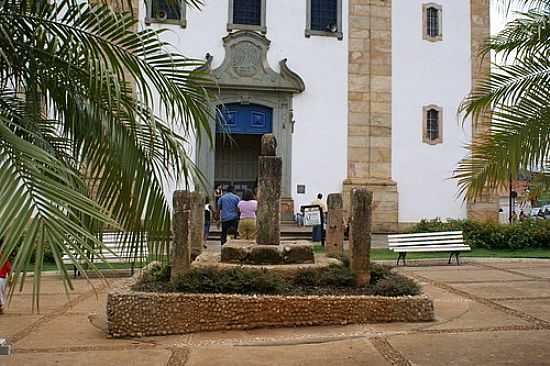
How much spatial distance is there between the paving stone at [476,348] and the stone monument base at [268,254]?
7.84 ft

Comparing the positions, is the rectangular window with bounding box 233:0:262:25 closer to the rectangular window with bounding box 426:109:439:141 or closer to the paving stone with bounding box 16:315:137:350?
the rectangular window with bounding box 426:109:439:141

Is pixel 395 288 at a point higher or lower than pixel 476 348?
higher

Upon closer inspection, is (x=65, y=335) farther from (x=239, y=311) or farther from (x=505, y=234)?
(x=505, y=234)

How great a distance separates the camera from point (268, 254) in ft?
25.5

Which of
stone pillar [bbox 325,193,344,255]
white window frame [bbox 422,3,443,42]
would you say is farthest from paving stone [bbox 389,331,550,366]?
white window frame [bbox 422,3,443,42]

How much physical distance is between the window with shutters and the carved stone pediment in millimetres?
4187

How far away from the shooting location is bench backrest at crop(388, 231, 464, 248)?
488 inches

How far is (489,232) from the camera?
15539mm

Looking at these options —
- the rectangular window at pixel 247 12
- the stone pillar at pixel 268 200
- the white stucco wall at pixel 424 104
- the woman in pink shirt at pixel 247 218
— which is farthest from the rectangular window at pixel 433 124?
the stone pillar at pixel 268 200

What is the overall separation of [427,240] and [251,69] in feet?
28.1

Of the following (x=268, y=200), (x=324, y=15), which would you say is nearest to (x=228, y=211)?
(x=268, y=200)

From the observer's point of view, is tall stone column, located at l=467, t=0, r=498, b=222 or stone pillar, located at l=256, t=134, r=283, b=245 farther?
tall stone column, located at l=467, t=0, r=498, b=222

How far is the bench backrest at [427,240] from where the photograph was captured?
12391mm

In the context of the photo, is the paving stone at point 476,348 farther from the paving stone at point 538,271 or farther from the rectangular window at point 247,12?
the rectangular window at point 247,12
